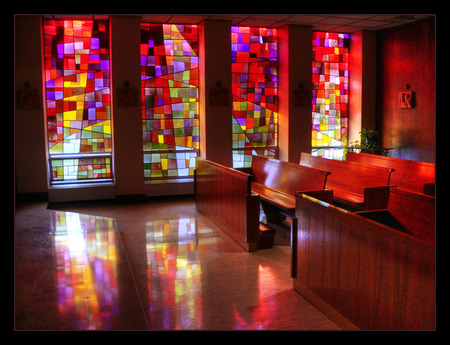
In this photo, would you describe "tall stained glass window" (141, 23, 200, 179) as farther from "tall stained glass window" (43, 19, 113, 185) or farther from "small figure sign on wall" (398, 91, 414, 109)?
"small figure sign on wall" (398, 91, 414, 109)

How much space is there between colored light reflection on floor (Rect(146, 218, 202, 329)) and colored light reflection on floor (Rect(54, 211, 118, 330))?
1.31 ft

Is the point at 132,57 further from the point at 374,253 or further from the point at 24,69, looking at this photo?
the point at 374,253

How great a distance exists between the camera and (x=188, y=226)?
6582 millimetres

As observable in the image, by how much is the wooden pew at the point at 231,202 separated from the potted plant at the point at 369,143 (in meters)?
3.83

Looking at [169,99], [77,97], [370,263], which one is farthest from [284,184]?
[77,97]

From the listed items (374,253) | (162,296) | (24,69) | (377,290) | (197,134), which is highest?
(24,69)

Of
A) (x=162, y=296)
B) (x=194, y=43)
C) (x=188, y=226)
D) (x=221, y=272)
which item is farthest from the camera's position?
(x=194, y=43)

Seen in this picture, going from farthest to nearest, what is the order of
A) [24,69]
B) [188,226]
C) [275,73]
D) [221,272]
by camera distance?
[275,73] → [24,69] → [188,226] → [221,272]

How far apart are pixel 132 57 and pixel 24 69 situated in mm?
1830

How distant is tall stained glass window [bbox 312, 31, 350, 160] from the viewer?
388 inches

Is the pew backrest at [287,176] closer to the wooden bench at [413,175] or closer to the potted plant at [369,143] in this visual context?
the wooden bench at [413,175]

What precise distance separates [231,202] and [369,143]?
4733 millimetres

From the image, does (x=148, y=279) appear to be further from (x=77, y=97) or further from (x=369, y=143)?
(x=369, y=143)

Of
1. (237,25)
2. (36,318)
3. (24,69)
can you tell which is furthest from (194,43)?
(36,318)
